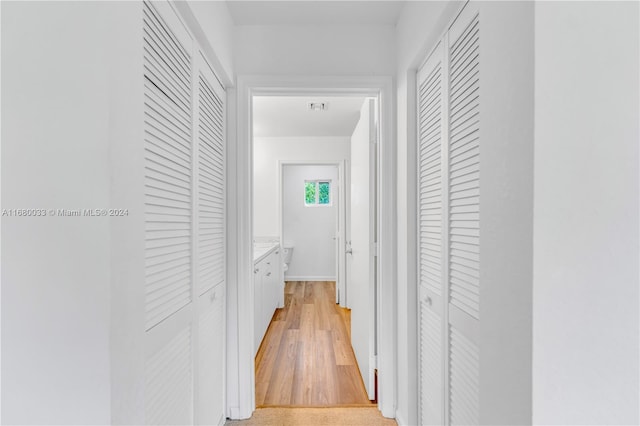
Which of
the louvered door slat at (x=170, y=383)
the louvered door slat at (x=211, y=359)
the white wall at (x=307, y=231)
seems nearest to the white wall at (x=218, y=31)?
the louvered door slat at (x=211, y=359)

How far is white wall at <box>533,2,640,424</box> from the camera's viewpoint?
75 centimetres

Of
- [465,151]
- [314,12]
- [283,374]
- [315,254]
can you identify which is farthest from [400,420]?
[315,254]

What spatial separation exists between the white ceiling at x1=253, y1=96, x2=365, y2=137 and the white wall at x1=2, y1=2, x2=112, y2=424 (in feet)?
7.29

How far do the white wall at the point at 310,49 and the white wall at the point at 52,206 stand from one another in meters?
1.28

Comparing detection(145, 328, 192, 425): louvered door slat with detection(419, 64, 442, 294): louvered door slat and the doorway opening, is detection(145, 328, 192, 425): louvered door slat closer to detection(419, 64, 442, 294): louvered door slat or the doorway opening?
the doorway opening

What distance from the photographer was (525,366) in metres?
0.78

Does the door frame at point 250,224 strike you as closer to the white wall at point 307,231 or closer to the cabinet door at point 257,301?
the cabinet door at point 257,301

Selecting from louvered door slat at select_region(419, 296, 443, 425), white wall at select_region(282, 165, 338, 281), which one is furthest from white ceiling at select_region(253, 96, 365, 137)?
louvered door slat at select_region(419, 296, 443, 425)

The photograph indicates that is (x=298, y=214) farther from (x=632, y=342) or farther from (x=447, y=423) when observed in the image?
(x=632, y=342)

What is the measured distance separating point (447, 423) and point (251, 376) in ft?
3.66

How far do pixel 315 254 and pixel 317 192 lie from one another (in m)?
1.15

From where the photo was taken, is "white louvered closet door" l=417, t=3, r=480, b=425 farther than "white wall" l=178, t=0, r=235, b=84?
No

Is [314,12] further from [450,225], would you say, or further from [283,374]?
[283,374]

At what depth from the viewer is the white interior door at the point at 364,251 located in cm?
224
